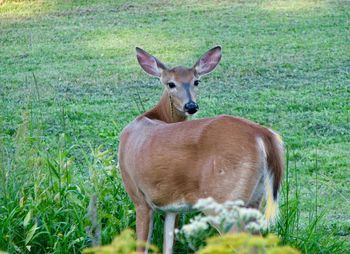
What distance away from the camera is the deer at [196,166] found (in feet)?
15.4

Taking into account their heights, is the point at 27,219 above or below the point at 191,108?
below

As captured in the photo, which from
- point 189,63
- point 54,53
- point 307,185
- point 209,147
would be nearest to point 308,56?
point 189,63

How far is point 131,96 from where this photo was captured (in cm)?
1059

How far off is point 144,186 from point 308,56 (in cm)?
778

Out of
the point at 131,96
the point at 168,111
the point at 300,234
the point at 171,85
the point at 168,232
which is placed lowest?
the point at 131,96

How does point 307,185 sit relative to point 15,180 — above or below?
below

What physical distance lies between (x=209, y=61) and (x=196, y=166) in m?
2.14

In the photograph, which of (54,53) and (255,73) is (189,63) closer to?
(255,73)

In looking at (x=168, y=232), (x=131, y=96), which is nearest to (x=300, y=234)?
(x=168, y=232)

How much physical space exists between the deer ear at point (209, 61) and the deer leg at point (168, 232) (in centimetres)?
166

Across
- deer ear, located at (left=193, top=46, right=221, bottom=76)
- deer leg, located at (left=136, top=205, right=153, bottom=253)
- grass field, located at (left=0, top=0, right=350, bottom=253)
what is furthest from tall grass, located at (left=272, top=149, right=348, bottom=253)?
deer ear, located at (left=193, top=46, right=221, bottom=76)

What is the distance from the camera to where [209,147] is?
4.75m

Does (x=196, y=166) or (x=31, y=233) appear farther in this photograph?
(x=31, y=233)

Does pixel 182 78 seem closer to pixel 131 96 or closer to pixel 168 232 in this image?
pixel 168 232
